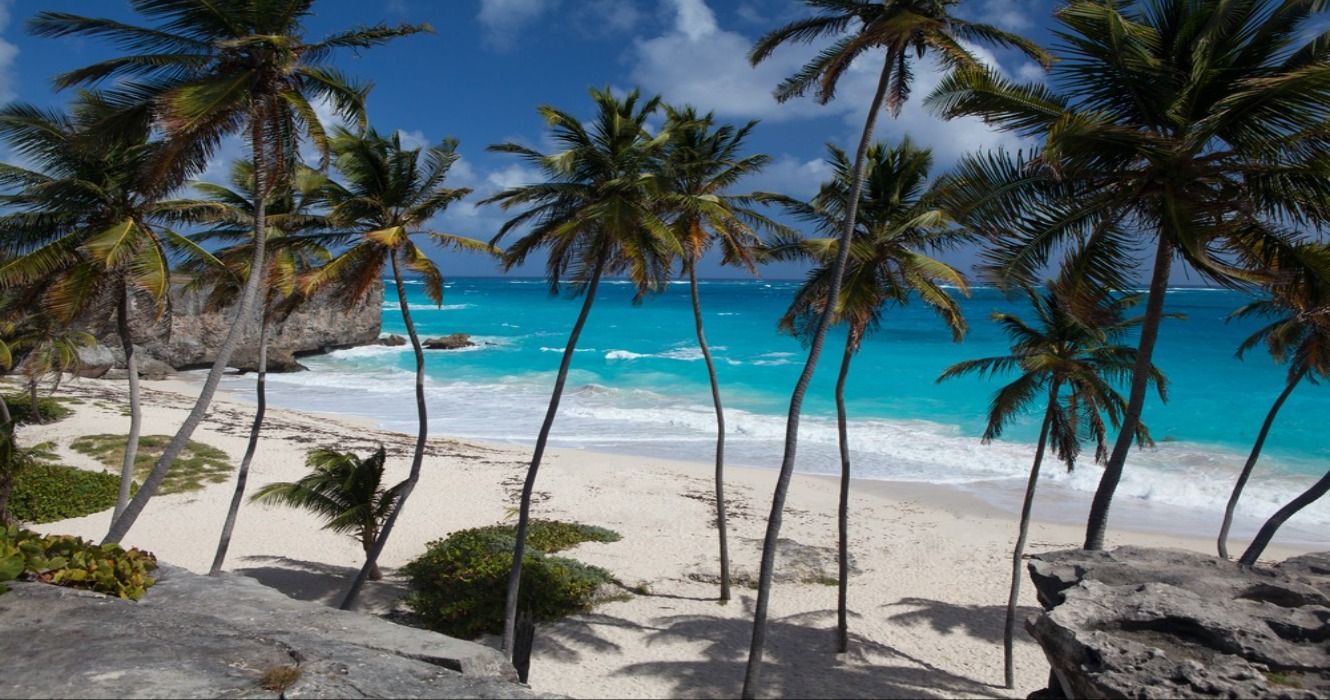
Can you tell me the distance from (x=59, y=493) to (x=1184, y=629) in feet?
66.9

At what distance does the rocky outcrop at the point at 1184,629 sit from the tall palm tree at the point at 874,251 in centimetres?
404

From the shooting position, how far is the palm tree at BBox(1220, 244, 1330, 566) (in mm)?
7266

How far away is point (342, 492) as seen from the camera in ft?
39.6

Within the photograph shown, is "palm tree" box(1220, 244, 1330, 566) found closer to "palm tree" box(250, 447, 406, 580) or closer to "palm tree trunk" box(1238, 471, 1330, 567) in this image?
"palm tree trunk" box(1238, 471, 1330, 567)

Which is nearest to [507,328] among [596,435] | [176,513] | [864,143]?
[596,435]

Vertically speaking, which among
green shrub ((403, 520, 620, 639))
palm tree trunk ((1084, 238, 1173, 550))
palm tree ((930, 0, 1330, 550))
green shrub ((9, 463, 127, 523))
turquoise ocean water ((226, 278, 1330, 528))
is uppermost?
palm tree ((930, 0, 1330, 550))

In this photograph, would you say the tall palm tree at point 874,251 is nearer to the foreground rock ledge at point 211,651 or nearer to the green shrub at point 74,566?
the foreground rock ledge at point 211,651

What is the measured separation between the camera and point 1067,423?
40.6 ft

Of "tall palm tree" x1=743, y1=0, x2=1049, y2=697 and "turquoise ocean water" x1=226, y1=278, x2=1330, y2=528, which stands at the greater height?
"tall palm tree" x1=743, y1=0, x2=1049, y2=697

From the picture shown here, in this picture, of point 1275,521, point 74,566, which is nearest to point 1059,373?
point 1275,521

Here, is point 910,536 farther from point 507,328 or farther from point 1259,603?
point 507,328

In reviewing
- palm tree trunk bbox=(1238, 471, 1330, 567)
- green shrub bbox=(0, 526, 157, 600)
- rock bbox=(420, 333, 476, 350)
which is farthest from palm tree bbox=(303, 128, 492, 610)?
rock bbox=(420, 333, 476, 350)

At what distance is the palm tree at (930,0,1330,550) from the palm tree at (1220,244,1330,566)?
0.95 feet

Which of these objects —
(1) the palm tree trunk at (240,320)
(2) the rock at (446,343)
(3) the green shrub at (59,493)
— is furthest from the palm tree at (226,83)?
(2) the rock at (446,343)
